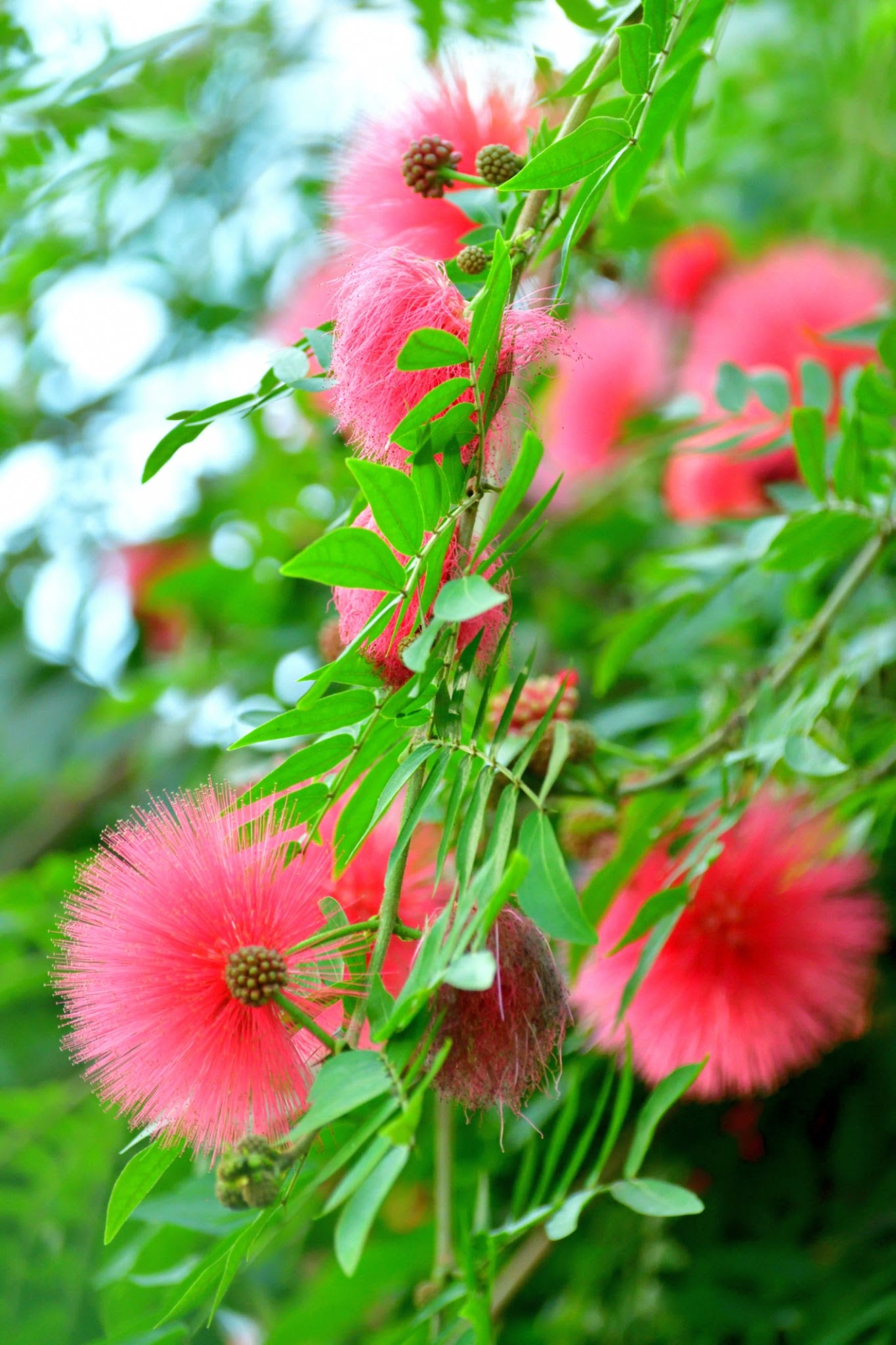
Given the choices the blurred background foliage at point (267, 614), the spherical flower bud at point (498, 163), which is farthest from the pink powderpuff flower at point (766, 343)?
the spherical flower bud at point (498, 163)

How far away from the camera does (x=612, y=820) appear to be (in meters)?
1.09

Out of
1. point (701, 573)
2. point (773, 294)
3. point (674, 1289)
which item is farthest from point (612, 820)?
point (773, 294)

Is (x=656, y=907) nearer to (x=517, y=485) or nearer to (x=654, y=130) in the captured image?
(x=517, y=485)

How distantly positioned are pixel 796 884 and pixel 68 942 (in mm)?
644

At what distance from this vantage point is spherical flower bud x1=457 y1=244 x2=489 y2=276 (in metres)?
0.77

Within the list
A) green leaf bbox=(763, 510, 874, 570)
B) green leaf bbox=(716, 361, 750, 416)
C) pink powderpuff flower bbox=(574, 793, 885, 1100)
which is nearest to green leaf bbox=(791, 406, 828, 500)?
green leaf bbox=(763, 510, 874, 570)

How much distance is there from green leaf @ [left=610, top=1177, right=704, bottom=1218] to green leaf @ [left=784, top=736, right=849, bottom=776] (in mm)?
283

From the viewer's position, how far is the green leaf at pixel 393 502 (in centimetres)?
65

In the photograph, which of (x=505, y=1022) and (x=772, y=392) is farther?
(x=772, y=392)

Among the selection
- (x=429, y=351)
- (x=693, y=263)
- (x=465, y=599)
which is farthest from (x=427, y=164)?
(x=693, y=263)

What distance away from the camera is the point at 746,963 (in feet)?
3.48

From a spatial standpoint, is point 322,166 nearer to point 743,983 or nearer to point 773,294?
point 773,294

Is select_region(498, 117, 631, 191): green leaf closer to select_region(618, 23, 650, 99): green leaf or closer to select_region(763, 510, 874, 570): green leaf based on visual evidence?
select_region(618, 23, 650, 99): green leaf

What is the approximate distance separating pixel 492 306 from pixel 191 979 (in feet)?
1.33
